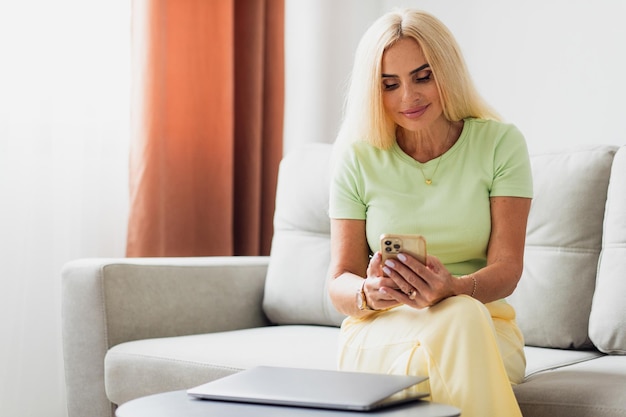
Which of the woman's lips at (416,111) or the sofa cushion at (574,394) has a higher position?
the woman's lips at (416,111)

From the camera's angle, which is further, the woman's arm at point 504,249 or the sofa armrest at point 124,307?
the sofa armrest at point 124,307

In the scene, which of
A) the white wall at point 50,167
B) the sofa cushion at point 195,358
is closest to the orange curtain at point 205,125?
the white wall at point 50,167

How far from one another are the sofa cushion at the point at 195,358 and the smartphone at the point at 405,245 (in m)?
0.44

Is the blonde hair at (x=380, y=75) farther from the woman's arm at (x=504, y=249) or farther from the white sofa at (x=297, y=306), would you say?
the white sofa at (x=297, y=306)

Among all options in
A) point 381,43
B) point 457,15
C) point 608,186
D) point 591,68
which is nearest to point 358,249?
point 381,43

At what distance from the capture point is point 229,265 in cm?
253

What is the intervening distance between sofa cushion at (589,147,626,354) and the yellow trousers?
391 mm

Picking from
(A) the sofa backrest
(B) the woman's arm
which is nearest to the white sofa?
(A) the sofa backrest

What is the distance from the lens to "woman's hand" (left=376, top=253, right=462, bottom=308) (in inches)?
59.2

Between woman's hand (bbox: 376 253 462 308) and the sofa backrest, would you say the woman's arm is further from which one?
the sofa backrest

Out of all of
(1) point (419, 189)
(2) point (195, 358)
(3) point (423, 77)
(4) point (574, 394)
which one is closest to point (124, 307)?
(2) point (195, 358)

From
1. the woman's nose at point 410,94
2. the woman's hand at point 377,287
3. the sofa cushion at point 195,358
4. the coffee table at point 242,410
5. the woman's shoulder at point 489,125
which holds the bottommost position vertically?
the sofa cushion at point 195,358

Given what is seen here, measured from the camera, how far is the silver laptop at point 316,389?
1179 millimetres

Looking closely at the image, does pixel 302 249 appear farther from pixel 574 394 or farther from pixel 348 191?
pixel 574 394
